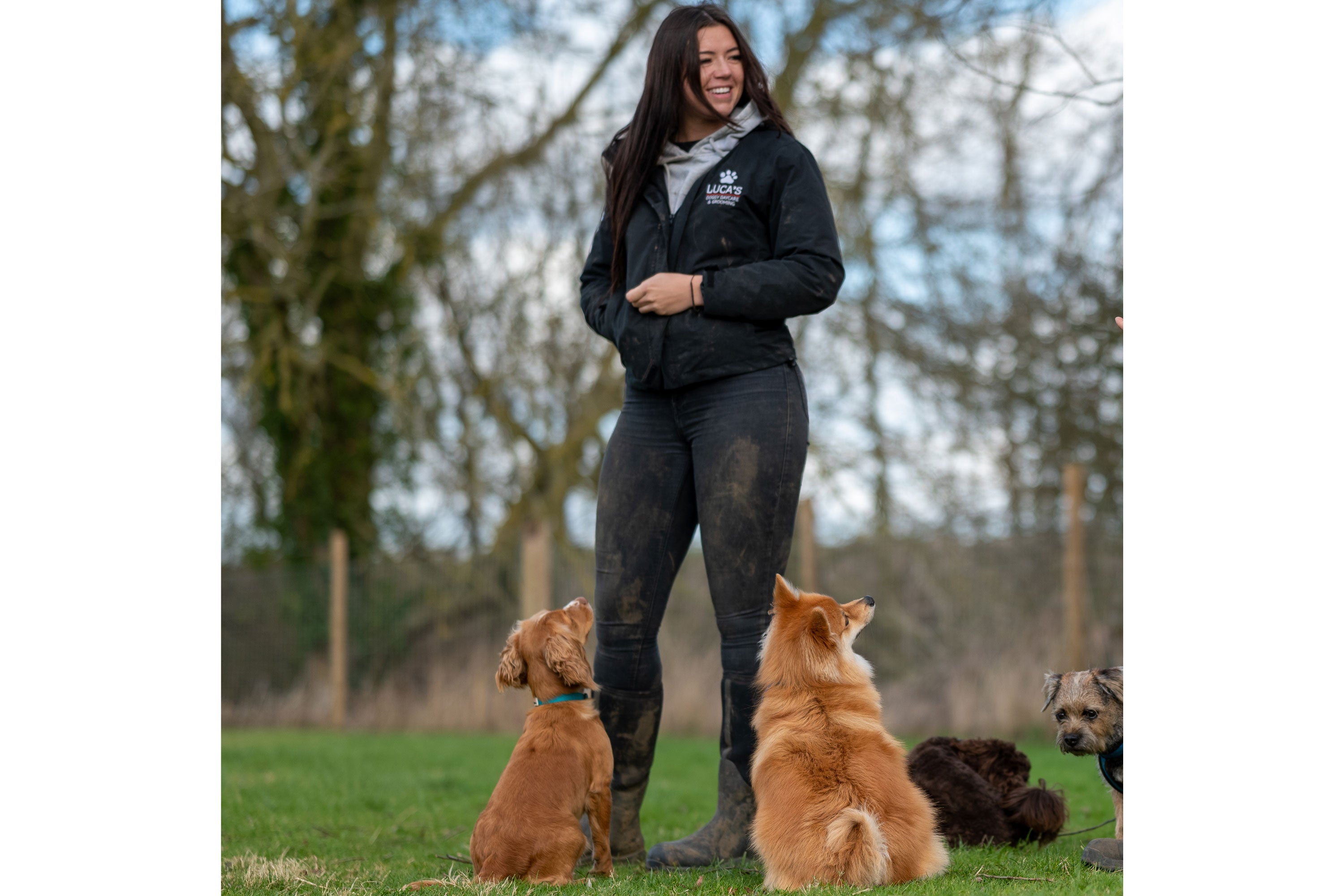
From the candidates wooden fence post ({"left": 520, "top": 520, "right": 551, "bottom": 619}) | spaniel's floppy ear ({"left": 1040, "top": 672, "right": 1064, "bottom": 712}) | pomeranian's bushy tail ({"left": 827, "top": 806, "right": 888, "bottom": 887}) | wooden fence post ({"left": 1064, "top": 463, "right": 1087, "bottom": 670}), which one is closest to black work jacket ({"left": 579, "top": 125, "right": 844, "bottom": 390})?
spaniel's floppy ear ({"left": 1040, "top": 672, "right": 1064, "bottom": 712})

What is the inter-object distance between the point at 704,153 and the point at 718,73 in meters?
0.24

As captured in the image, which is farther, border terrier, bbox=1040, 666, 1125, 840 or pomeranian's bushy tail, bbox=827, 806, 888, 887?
border terrier, bbox=1040, 666, 1125, 840

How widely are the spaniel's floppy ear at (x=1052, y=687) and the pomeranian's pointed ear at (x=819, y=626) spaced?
70 centimetres

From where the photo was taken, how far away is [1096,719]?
3293mm

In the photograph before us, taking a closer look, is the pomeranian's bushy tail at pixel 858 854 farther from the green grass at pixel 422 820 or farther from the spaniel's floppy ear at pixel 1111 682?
the spaniel's floppy ear at pixel 1111 682

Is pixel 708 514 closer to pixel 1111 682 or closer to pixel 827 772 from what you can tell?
pixel 827 772

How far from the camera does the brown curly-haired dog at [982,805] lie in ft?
12.5

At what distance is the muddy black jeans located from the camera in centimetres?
352

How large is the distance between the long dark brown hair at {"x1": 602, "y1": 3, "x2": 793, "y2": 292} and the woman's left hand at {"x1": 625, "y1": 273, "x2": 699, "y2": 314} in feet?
1.01

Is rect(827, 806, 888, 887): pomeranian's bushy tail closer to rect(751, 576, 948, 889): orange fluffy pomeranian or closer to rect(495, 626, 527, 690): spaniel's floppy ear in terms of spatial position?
rect(751, 576, 948, 889): orange fluffy pomeranian

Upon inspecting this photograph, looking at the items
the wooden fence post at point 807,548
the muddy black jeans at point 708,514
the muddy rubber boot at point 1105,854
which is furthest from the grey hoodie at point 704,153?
the wooden fence post at point 807,548

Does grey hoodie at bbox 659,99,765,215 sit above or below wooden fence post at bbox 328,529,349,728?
above

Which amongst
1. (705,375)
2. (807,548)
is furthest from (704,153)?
(807,548)

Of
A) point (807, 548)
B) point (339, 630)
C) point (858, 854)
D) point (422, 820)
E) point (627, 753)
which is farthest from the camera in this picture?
point (339, 630)
